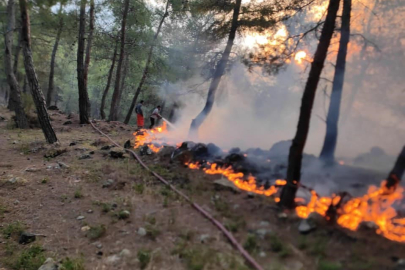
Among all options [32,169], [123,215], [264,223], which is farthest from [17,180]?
[264,223]

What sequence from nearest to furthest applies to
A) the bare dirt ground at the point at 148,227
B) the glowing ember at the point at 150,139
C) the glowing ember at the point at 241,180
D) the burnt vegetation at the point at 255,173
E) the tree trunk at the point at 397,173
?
1. the bare dirt ground at the point at 148,227
2. the burnt vegetation at the point at 255,173
3. the tree trunk at the point at 397,173
4. the glowing ember at the point at 241,180
5. the glowing ember at the point at 150,139

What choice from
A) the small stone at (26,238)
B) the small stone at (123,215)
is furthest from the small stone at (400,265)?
the small stone at (26,238)

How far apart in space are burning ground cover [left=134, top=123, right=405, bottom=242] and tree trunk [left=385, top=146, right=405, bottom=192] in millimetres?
87

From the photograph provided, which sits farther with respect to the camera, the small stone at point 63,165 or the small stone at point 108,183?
the small stone at point 63,165

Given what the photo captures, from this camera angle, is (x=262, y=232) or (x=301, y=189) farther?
(x=301, y=189)

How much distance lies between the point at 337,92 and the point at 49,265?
737 cm

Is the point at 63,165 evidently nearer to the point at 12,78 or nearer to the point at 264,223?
the point at 264,223

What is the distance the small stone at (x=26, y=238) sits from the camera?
4488 millimetres

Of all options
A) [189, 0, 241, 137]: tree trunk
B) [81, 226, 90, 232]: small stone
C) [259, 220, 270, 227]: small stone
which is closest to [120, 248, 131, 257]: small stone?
[81, 226, 90, 232]: small stone

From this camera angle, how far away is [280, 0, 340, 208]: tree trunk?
15.5 feet

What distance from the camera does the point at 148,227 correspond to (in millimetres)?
4570

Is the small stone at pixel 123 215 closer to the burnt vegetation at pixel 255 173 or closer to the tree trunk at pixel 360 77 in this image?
the burnt vegetation at pixel 255 173

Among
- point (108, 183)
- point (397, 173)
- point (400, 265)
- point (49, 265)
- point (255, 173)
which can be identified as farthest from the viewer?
point (108, 183)

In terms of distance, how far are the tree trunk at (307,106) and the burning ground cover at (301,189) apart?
0.24m
